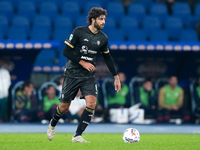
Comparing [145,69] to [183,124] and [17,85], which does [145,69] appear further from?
[17,85]

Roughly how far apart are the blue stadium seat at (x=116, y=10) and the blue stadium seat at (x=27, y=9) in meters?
2.34

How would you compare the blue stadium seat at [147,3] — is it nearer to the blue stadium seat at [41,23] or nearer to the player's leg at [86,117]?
the blue stadium seat at [41,23]

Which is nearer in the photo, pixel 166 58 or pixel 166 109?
pixel 166 109

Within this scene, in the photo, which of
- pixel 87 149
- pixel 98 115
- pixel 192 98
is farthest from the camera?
pixel 192 98

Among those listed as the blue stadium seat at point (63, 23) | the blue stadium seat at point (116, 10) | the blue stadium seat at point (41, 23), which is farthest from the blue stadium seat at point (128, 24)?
the blue stadium seat at point (41, 23)

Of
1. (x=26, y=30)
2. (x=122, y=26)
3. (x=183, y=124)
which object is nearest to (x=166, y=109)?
(x=183, y=124)

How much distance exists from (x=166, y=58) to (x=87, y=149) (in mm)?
8634

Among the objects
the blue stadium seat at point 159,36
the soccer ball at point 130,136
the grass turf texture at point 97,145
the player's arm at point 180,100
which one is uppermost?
the blue stadium seat at point 159,36

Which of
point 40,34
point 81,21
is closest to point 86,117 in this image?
point 40,34

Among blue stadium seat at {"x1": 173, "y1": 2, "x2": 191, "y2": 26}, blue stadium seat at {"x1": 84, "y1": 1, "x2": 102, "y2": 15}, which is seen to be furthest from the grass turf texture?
blue stadium seat at {"x1": 173, "y1": 2, "x2": 191, "y2": 26}

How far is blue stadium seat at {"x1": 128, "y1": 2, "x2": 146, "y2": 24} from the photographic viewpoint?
15.8 m

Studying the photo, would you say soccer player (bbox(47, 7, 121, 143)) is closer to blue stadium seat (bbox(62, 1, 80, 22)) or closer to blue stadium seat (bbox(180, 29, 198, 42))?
blue stadium seat (bbox(180, 29, 198, 42))

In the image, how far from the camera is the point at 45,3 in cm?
1555

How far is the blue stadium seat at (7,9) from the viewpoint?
595 inches
